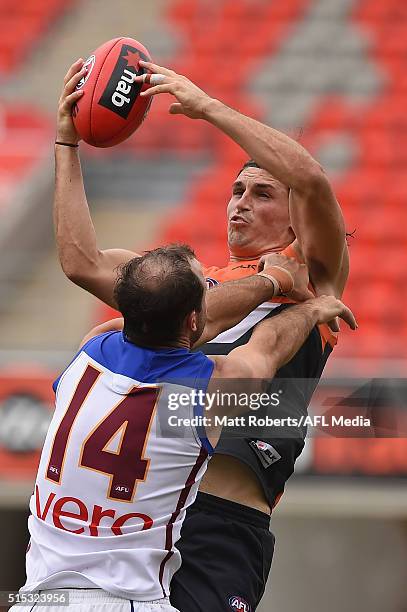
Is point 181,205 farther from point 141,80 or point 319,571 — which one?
point 141,80

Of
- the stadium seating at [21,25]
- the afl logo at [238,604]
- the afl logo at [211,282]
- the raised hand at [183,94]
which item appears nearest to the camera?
the raised hand at [183,94]

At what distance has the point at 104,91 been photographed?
13.4ft

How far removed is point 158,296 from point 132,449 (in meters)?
0.47

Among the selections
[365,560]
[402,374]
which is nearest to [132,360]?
[402,374]

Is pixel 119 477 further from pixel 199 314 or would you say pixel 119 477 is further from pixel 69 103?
pixel 69 103

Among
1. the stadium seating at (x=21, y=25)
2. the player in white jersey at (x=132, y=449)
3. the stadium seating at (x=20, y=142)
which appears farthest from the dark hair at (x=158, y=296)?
the stadium seating at (x=21, y=25)

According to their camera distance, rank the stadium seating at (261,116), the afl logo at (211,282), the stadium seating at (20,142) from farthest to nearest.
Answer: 1. the stadium seating at (20,142)
2. the stadium seating at (261,116)
3. the afl logo at (211,282)

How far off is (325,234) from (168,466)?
4.03ft

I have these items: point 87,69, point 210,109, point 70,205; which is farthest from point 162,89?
point 70,205

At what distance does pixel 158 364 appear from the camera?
3523 mm

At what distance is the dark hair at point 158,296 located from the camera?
3496mm

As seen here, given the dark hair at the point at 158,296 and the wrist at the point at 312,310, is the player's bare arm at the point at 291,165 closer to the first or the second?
the wrist at the point at 312,310

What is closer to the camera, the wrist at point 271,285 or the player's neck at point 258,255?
the wrist at point 271,285

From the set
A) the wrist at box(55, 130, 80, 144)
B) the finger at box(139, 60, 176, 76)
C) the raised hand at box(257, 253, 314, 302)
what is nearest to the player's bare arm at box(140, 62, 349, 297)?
the finger at box(139, 60, 176, 76)
